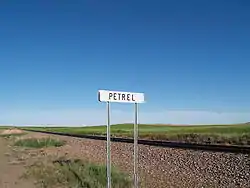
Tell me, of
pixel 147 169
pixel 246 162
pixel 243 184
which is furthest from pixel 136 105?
pixel 246 162

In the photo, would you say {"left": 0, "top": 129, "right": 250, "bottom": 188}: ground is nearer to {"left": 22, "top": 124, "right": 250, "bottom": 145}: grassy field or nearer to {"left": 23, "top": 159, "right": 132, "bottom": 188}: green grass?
{"left": 23, "top": 159, "right": 132, "bottom": 188}: green grass

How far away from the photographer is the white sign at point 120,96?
7.47 metres

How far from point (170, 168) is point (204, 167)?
4.67 ft

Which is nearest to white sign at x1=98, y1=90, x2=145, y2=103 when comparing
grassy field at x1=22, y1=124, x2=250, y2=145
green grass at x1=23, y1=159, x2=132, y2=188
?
green grass at x1=23, y1=159, x2=132, y2=188

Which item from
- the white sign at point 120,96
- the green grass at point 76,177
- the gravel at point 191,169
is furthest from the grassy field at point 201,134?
the white sign at point 120,96

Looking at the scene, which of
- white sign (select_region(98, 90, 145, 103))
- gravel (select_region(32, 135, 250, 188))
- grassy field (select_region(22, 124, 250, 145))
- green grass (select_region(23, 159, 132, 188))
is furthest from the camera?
grassy field (select_region(22, 124, 250, 145))

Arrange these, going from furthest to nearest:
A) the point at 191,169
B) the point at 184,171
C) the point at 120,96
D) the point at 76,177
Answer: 1. the point at 191,169
2. the point at 184,171
3. the point at 76,177
4. the point at 120,96

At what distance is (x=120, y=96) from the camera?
791 cm

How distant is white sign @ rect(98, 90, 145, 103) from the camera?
24.5ft

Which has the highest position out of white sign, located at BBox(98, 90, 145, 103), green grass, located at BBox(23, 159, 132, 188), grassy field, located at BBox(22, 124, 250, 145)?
white sign, located at BBox(98, 90, 145, 103)

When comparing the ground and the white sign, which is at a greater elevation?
the white sign

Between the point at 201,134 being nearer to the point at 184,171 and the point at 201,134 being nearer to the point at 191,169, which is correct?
the point at 191,169

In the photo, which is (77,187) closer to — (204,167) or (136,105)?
(136,105)

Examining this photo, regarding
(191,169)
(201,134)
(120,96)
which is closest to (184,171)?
(191,169)
